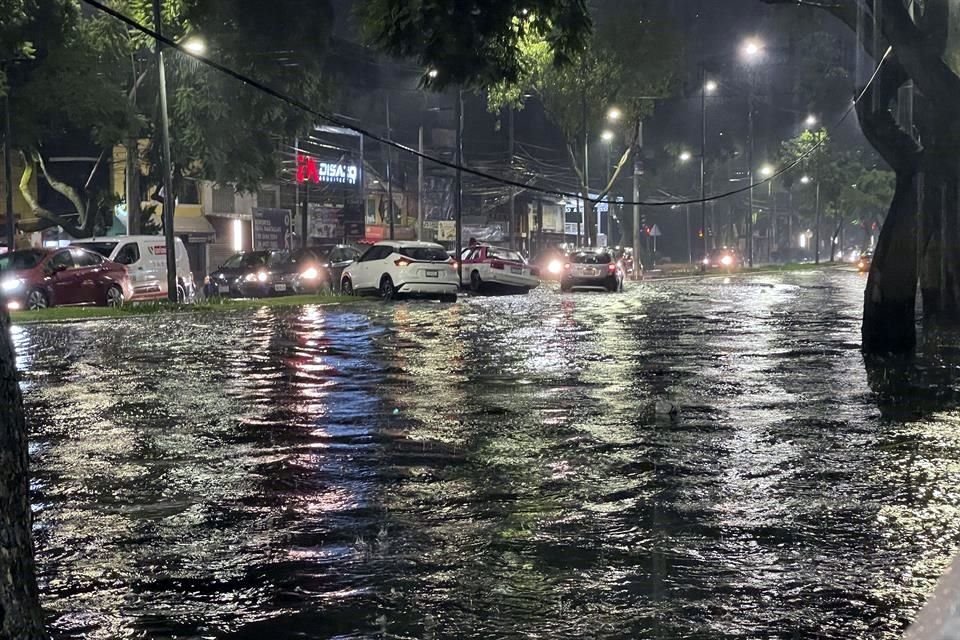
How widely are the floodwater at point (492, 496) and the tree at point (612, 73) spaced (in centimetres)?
4000

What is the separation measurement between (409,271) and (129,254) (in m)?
7.47

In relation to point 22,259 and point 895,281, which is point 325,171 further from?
point 895,281

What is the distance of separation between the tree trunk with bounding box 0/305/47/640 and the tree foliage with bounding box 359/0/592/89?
35.3 feet

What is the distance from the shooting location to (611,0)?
2162 inches

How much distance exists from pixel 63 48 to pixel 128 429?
3142 centimetres

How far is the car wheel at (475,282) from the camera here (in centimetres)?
4131

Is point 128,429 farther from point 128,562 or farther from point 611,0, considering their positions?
point 611,0

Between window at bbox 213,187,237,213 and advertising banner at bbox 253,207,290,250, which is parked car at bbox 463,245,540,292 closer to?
window at bbox 213,187,237,213


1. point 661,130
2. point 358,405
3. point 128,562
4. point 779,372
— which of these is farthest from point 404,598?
point 661,130

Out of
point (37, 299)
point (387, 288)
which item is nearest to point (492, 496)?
point (37, 299)

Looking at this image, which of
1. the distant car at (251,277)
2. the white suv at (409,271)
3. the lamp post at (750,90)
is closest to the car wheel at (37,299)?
the white suv at (409,271)

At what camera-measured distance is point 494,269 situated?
41.1 m

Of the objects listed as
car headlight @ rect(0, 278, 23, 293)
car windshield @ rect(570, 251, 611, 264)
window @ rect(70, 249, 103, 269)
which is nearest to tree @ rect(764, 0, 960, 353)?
window @ rect(70, 249, 103, 269)

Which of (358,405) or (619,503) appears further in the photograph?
(358,405)
